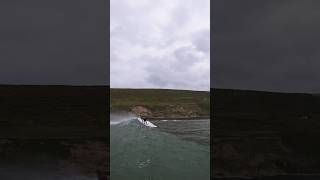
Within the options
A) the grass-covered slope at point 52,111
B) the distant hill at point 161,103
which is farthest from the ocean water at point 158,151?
the grass-covered slope at point 52,111

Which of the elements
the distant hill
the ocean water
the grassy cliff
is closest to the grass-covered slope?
the grassy cliff

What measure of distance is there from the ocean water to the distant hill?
1.09m

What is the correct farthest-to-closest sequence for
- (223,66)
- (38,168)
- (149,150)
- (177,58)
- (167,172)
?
(177,58) → (149,150) → (167,172) → (223,66) → (38,168)

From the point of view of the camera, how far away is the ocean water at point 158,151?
31.1 feet

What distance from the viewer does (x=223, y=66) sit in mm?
6289

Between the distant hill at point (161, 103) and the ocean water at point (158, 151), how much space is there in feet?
3.57

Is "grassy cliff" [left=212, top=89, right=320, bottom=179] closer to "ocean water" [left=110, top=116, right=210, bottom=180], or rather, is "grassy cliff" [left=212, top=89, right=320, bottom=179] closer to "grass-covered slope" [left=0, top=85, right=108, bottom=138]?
"grass-covered slope" [left=0, top=85, right=108, bottom=138]

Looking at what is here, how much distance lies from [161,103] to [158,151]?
23.0 feet

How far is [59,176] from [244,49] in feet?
10.6

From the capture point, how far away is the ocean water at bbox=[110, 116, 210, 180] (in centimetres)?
948

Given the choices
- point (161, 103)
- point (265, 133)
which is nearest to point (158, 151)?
point (265, 133)

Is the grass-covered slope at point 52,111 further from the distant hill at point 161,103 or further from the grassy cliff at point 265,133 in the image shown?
→ the distant hill at point 161,103

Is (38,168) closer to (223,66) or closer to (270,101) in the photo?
(223,66)

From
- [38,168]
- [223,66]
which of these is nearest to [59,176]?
[38,168]
